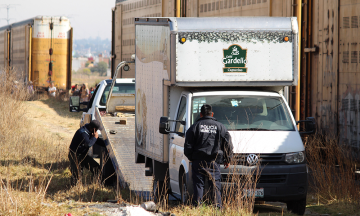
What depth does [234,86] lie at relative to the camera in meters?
8.34

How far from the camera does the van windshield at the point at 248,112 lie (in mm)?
7867

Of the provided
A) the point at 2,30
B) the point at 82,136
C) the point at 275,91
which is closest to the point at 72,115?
the point at 2,30

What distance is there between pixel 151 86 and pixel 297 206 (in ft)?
11.1

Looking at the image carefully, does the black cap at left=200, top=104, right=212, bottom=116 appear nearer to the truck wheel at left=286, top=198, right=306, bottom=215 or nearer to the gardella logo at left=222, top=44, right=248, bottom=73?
the gardella logo at left=222, top=44, right=248, bottom=73

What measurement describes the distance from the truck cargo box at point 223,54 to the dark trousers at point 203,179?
4.86 feet

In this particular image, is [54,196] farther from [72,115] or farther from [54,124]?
[72,115]

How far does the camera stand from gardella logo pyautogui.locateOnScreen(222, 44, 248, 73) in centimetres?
808

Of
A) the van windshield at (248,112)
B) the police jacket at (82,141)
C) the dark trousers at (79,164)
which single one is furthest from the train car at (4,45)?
the van windshield at (248,112)

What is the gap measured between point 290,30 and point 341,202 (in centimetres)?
303

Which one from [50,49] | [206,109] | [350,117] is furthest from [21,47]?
[206,109]

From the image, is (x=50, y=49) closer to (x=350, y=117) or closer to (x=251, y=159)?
(x=350, y=117)

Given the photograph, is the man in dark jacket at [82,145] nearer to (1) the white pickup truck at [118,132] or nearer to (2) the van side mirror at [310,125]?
(1) the white pickup truck at [118,132]

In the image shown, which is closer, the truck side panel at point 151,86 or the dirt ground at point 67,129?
the dirt ground at point 67,129

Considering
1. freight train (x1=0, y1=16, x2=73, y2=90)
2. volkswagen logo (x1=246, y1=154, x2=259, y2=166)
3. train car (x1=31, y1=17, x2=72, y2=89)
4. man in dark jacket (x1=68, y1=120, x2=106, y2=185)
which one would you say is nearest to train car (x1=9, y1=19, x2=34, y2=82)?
freight train (x1=0, y1=16, x2=73, y2=90)
